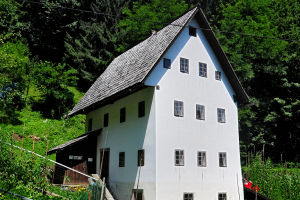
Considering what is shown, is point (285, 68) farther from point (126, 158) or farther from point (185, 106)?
point (126, 158)

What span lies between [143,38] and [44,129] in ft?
47.2

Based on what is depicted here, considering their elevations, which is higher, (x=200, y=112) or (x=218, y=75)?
(x=218, y=75)

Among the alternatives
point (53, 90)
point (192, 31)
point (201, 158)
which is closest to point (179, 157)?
point (201, 158)

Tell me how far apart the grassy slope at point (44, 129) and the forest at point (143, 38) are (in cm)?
10

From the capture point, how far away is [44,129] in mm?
32281

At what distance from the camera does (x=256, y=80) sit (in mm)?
40250

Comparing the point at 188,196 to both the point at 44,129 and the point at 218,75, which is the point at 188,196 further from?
the point at 44,129

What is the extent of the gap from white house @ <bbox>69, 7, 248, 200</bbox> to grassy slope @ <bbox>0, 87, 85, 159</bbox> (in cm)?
893

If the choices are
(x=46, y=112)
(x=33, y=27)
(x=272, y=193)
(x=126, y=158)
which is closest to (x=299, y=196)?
(x=272, y=193)

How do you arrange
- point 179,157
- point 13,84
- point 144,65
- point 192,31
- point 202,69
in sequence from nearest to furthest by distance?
point 179,157
point 144,65
point 202,69
point 192,31
point 13,84

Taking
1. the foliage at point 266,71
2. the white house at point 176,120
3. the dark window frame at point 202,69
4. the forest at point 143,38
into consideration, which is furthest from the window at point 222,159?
the foliage at point 266,71

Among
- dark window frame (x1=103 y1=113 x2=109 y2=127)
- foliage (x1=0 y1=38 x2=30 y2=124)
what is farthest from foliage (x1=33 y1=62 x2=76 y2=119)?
dark window frame (x1=103 y1=113 x2=109 y2=127)

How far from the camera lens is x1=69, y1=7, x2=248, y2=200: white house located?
17969mm

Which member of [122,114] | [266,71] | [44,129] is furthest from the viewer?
[266,71]
